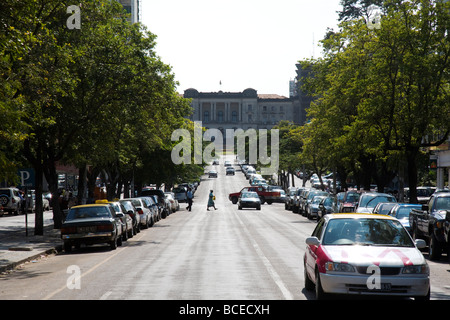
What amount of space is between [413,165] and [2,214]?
28.1m

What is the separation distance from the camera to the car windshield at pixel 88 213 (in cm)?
2389

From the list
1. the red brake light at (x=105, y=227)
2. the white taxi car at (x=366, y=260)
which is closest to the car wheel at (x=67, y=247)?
the red brake light at (x=105, y=227)

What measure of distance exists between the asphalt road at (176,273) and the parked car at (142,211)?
27.0ft

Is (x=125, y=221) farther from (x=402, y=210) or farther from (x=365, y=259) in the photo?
(x=365, y=259)

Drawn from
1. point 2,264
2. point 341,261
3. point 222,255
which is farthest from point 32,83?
point 341,261

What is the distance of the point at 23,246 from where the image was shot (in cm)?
2378

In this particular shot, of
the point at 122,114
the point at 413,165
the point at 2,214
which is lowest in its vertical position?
the point at 2,214

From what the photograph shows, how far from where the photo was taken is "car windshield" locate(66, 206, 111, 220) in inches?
941

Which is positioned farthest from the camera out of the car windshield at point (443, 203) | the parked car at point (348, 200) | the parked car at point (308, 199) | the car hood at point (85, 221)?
the parked car at point (308, 199)

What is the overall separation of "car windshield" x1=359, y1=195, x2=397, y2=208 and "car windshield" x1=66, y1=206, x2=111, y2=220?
1303 cm

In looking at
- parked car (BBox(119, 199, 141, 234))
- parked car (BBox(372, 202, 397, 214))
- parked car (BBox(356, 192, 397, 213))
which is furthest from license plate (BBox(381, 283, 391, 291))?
parked car (BBox(356, 192, 397, 213))

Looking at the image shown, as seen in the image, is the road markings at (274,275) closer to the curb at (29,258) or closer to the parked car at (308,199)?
the curb at (29,258)

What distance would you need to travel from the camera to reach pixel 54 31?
2634 centimetres

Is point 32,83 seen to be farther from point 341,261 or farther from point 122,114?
point 341,261
